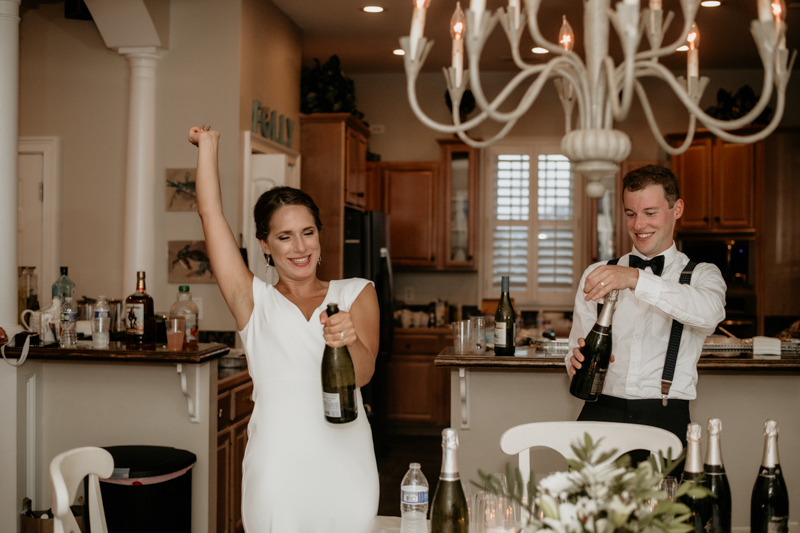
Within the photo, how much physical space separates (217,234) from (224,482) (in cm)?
206

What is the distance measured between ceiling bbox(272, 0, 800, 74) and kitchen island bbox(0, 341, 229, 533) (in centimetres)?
274

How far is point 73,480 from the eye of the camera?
1661 mm

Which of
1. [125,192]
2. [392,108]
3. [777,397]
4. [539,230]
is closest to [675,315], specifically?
[777,397]

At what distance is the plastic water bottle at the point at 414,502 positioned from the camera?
56.1 inches

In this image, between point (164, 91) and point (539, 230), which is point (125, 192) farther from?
point (539, 230)

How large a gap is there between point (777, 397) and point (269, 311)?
2.53 meters

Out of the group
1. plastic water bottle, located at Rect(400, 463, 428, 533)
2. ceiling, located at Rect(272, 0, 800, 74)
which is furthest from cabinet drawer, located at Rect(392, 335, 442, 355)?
plastic water bottle, located at Rect(400, 463, 428, 533)

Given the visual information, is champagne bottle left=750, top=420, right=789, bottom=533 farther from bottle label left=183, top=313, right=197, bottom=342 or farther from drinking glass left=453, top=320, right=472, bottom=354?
bottle label left=183, top=313, right=197, bottom=342

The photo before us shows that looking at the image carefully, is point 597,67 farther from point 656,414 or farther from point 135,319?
point 135,319

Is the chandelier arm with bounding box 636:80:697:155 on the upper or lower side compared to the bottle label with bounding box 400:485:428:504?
upper

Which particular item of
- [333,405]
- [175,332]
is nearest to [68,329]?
[175,332]

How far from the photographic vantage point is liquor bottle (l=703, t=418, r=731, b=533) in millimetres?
1410

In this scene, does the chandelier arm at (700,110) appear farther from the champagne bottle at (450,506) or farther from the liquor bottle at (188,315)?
the liquor bottle at (188,315)

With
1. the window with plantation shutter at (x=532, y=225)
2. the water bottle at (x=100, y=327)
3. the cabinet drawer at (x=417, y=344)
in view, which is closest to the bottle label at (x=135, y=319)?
the water bottle at (x=100, y=327)
